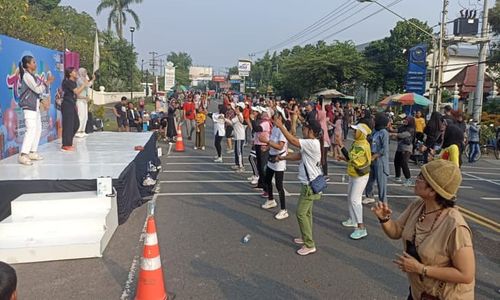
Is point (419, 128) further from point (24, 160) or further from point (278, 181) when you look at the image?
point (24, 160)

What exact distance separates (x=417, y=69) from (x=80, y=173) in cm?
2322

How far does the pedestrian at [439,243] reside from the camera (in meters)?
2.34

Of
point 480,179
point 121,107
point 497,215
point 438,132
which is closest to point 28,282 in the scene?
point 497,215

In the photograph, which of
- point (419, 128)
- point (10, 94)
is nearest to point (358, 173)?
point (10, 94)

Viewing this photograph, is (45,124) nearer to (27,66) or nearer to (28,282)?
(27,66)

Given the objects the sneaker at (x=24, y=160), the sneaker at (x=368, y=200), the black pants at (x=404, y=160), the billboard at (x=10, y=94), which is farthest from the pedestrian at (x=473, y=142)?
the sneaker at (x=24, y=160)

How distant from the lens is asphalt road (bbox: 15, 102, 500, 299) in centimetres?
443

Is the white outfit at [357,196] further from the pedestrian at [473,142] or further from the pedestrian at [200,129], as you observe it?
the pedestrian at [473,142]

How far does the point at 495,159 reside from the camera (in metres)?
16.9

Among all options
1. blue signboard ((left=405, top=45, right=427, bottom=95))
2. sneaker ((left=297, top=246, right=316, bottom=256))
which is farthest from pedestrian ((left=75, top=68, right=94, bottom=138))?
blue signboard ((left=405, top=45, right=427, bottom=95))

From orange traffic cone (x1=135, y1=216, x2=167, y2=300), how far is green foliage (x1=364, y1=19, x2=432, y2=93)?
3707 centimetres

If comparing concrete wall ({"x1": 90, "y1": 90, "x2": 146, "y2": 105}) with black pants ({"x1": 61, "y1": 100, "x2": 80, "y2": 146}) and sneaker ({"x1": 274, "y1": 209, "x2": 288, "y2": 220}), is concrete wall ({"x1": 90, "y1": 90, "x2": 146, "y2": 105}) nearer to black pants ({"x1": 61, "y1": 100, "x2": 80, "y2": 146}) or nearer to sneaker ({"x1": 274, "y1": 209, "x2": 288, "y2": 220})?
black pants ({"x1": 61, "y1": 100, "x2": 80, "y2": 146})

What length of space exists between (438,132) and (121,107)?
11.5 meters

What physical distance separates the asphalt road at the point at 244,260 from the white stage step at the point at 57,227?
13 cm
